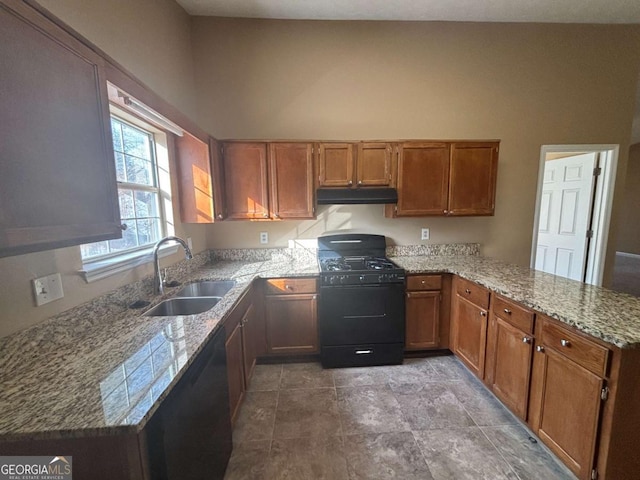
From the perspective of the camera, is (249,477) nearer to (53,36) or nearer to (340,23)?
(53,36)

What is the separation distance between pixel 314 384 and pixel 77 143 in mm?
2208

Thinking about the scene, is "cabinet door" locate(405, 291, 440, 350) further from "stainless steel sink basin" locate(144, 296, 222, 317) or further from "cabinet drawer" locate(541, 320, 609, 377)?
"stainless steel sink basin" locate(144, 296, 222, 317)

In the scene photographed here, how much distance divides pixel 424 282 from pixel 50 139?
2.57 metres

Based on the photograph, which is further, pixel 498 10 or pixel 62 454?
pixel 498 10

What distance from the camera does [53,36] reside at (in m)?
0.84

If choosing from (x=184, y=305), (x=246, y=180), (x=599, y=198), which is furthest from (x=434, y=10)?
(x=184, y=305)

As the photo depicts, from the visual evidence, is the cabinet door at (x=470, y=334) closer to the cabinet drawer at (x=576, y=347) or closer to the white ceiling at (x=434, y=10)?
the cabinet drawer at (x=576, y=347)

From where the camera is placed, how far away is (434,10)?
8.48 ft

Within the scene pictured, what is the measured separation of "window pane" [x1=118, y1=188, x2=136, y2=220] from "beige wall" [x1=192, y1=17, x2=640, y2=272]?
3.41 feet

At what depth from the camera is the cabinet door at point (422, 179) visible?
103 inches

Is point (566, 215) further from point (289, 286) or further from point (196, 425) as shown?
point (196, 425)

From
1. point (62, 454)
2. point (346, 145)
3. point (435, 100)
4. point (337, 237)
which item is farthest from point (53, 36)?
point (435, 100)

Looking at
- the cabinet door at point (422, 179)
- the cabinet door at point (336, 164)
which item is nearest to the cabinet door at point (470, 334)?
the cabinet door at point (422, 179)

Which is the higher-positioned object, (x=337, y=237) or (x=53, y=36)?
(x=53, y=36)
